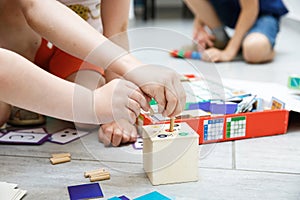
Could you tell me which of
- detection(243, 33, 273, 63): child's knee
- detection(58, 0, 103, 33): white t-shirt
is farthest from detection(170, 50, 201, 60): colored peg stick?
detection(58, 0, 103, 33): white t-shirt

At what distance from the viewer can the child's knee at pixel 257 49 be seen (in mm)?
1536

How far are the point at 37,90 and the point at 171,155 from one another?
0.21m

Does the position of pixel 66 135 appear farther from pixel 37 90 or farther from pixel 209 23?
pixel 209 23

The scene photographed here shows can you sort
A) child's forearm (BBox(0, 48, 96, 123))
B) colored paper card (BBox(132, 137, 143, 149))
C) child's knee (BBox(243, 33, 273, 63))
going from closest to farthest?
child's forearm (BBox(0, 48, 96, 123)), colored paper card (BBox(132, 137, 143, 149)), child's knee (BBox(243, 33, 273, 63))

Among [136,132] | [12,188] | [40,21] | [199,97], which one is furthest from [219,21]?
[12,188]

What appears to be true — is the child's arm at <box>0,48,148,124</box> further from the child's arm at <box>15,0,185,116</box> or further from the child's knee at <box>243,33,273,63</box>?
the child's knee at <box>243,33,273,63</box>

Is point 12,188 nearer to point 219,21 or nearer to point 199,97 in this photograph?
point 199,97

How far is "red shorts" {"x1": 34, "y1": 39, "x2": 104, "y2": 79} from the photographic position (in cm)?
95

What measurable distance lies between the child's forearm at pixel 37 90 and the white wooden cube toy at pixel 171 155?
0.34ft

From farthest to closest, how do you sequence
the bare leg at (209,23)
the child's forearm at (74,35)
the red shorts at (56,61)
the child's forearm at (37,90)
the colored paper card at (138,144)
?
the bare leg at (209,23) → the red shorts at (56,61) → the colored paper card at (138,144) → the child's forearm at (74,35) → the child's forearm at (37,90)

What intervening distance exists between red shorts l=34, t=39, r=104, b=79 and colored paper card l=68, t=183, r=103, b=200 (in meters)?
0.34

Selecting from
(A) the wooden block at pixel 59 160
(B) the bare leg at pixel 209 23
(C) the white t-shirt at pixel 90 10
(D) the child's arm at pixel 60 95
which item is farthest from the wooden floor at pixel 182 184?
(B) the bare leg at pixel 209 23

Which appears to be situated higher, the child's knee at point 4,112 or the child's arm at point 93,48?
the child's arm at point 93,48

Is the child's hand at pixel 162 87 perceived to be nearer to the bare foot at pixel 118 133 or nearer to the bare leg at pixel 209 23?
the bare foot at pixel 118 133
